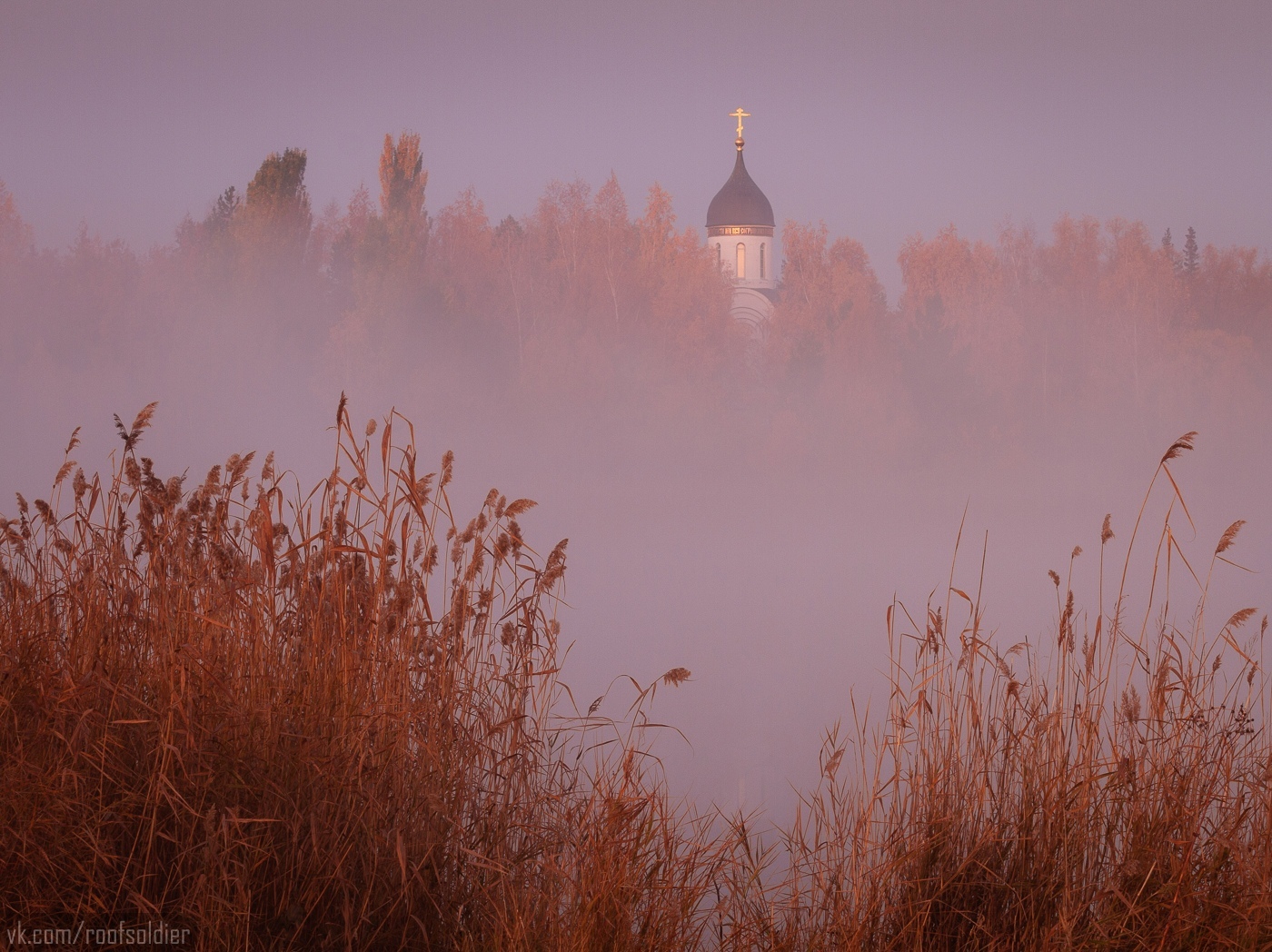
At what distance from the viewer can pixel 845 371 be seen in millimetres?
33969

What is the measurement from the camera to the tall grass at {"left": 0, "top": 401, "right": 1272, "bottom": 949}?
2.03 meters

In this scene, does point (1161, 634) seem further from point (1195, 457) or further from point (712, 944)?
point (1195, 457)

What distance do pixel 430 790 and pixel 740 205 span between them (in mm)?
47942

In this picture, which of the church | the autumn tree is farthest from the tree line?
the church

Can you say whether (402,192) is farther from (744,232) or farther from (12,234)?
(744,232)

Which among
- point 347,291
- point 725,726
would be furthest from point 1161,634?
point 347,291

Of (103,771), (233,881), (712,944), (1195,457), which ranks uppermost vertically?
(1195,457)

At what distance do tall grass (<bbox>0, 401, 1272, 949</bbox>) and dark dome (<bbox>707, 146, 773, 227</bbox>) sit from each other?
155ft

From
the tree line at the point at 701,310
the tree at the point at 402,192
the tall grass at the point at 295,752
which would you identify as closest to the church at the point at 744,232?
the tree line at the point at 701,310

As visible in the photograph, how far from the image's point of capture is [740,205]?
48.8 m

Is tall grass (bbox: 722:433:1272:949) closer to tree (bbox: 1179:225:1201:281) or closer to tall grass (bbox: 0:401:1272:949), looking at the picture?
tall grass (bbox: 0:401:1272:949)

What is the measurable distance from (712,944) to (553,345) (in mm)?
32962

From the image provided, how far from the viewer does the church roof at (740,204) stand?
1924 inches

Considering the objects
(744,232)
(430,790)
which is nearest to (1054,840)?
(430,790)
